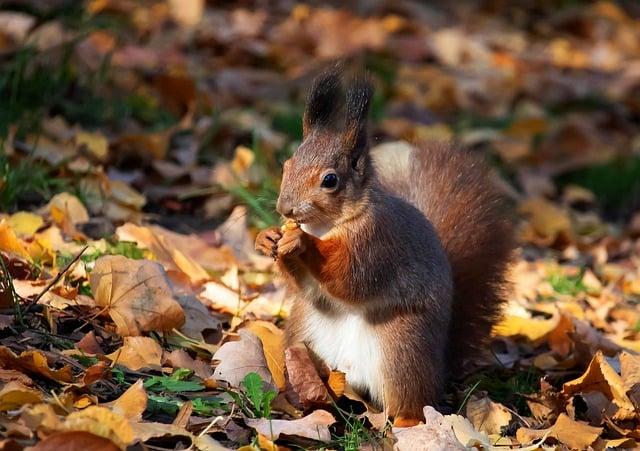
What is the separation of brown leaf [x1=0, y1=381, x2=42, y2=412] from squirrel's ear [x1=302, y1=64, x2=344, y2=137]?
2.53 feet

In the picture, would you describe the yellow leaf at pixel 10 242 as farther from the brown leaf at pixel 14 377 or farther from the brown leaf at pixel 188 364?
the brown leaf at pixel 14 377

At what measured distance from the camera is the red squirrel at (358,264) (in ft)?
6.95

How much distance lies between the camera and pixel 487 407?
2359mm

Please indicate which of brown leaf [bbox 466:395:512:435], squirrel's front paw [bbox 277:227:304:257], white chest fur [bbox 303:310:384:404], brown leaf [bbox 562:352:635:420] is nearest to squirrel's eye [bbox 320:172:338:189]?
squirrel's front paw [bbox 277:227:304:257]

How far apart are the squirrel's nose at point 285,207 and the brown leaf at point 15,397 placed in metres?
0.58

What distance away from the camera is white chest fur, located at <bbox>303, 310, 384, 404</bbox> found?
7.35 feet

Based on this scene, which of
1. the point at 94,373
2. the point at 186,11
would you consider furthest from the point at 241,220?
the point at 186,11

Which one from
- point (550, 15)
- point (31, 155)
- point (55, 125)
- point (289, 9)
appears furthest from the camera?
point (550, 15)

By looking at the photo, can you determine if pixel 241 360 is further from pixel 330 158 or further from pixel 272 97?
pixel 272 97

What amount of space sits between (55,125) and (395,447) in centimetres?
207

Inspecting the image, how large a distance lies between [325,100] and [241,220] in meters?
1.18

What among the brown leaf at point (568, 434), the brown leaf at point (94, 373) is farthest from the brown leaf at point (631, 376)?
the brown leaf at point (94, 373)

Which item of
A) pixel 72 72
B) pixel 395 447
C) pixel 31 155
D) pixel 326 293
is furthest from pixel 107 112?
pixel 395 447

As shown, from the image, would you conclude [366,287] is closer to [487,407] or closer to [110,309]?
[487,407]
